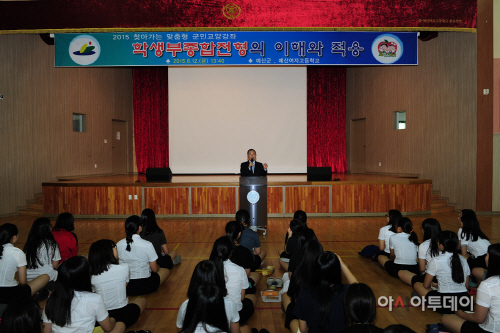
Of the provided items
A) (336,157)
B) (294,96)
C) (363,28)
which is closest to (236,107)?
(294,96)

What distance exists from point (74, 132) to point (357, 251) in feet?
28.4

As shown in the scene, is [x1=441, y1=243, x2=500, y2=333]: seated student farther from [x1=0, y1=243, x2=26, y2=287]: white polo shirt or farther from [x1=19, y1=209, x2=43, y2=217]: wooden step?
[x1=19, y1=209, x2=43, y2=217]: wooden step

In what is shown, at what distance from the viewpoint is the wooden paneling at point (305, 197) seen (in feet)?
29.5

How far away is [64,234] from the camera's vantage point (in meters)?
4.45

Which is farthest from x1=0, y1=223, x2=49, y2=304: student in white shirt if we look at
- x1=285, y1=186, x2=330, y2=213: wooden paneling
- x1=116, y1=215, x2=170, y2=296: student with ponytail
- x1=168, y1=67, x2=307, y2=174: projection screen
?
x1=168, y1=67, x2=307, y2=174: projection screen

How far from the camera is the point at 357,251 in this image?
19.4 feet

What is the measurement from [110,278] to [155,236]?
157 cm

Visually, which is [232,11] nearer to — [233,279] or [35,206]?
[233,279]

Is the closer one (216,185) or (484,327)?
(484,327)

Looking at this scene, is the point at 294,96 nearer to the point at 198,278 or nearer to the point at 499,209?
the point at 499,209

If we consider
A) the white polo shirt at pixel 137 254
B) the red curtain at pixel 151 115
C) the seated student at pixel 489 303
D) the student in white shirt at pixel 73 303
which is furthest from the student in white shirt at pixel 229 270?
the red curtain at pixel 151 115

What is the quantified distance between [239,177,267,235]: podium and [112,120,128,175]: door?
8135 millimetres

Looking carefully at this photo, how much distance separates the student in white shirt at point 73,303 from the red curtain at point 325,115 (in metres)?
12.4

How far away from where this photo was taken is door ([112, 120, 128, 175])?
13.8 m
